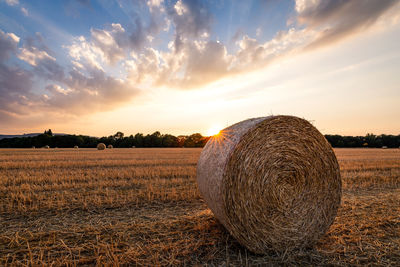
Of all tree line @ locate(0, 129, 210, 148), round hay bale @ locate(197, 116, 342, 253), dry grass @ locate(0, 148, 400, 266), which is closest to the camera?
dry grass @ locate(0, 148, 400, 266)

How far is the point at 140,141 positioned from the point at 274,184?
52.6 metres

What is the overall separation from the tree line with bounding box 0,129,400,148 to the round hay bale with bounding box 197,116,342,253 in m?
39.2

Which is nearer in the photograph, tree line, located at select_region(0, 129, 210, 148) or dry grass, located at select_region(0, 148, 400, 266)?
dry grass, located at select_region(0, 148, 400, 266)

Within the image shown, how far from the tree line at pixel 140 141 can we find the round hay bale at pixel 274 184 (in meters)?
39.2

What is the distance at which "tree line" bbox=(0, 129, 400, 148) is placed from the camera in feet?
152

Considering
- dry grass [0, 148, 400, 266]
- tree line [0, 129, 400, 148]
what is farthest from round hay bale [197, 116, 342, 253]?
tree line [0, 129, 400, 148]

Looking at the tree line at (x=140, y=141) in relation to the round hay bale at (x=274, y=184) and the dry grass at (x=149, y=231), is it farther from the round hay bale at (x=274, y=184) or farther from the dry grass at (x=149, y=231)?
the round hay bale at (x=274, y=184)

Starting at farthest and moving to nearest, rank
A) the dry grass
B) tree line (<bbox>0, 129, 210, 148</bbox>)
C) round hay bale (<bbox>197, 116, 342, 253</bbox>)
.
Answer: tree line (<bbox>0, 129, 210, 148</bbox>)
round hay bale (<bbox>197, 116, 342, 253</bbox>)
the dry grass

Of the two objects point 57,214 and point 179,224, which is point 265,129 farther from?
point 57,214

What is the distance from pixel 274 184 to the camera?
3039mm

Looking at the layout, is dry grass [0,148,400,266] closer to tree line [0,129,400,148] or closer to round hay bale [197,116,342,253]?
round hay bale [197,116,342,253]

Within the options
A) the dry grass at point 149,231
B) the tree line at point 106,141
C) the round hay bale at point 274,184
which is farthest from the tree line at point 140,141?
the round hay bale at point 274,184

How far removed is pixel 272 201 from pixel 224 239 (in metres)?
0.96

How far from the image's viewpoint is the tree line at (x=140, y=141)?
4644 cm
